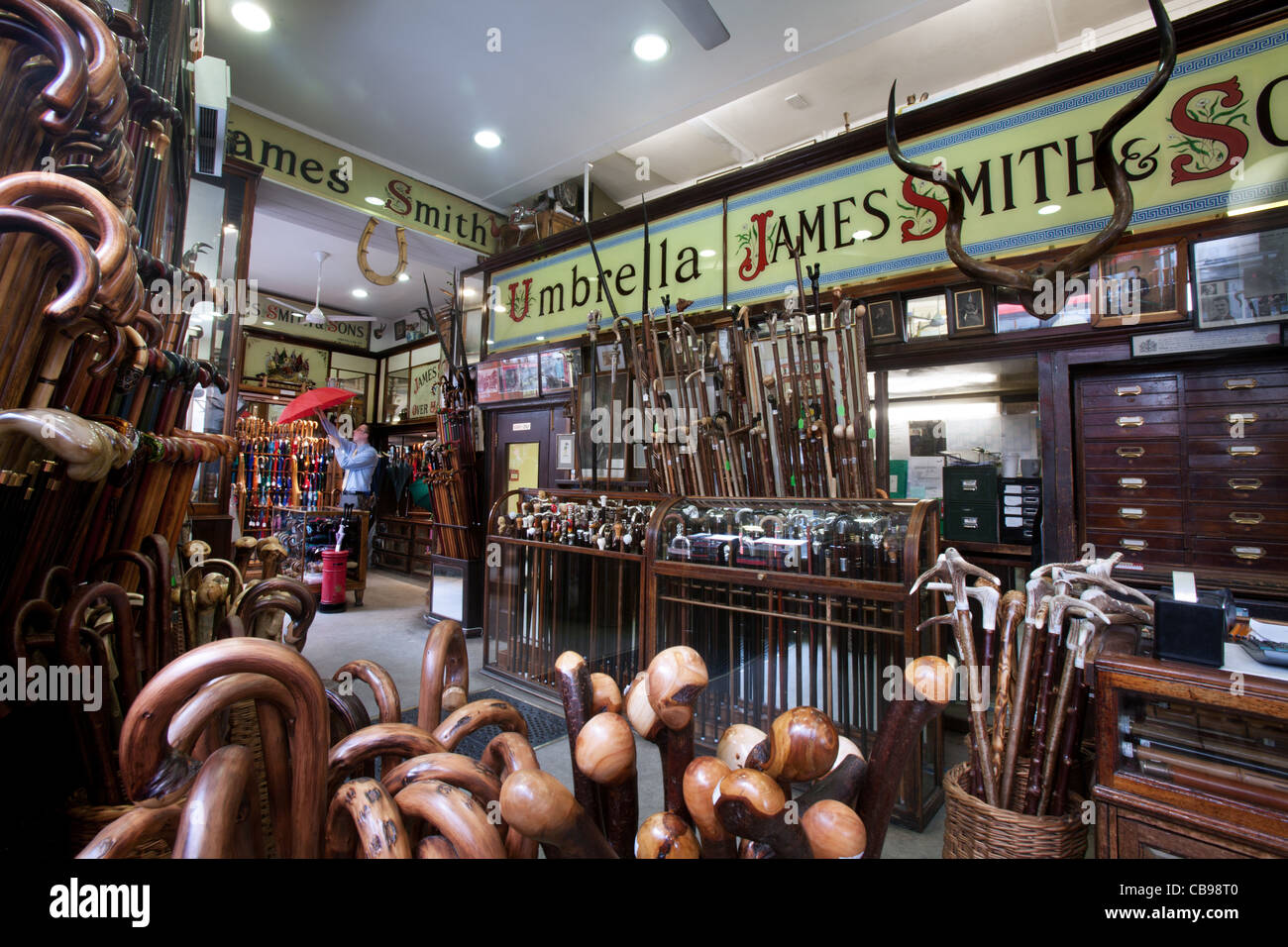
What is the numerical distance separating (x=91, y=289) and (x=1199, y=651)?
2.23m

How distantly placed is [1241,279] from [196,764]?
154 inches

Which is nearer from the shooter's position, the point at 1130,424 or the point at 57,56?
the point at 57,56

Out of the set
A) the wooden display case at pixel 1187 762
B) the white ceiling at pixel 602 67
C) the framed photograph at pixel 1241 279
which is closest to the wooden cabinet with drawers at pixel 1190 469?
the framed photograph at pixel 1241 279

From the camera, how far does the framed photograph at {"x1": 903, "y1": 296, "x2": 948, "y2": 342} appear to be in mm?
3340

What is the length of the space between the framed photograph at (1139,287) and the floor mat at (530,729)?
11.6 ft

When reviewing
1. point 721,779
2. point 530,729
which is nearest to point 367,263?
point 530,729

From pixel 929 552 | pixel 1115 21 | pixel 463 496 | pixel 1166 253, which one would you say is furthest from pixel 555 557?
pixel 1115 21

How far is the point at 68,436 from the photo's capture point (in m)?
0.69

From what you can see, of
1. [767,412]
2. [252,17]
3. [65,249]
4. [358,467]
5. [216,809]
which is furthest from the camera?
[358,467]

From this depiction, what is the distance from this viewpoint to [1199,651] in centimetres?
139

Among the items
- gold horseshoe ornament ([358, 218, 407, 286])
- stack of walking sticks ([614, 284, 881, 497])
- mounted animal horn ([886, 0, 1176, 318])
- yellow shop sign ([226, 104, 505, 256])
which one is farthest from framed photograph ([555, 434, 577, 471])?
mounted animal horn ([886, 0, 1176, 318])

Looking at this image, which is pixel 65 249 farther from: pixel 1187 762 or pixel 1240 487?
pixel 1240 487
